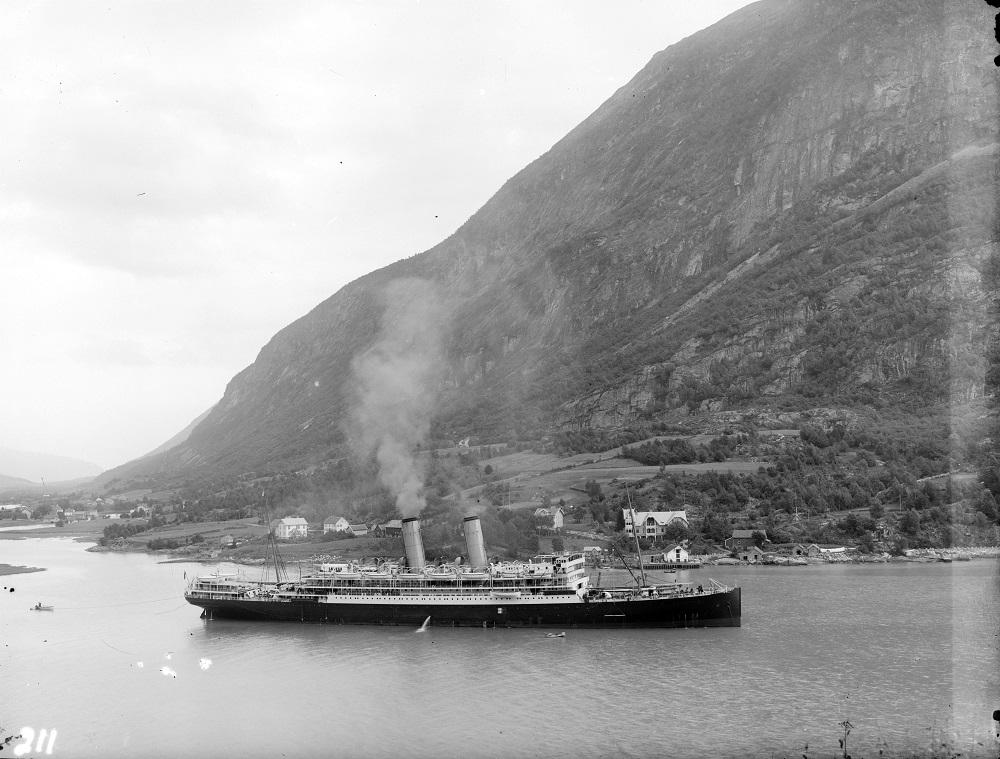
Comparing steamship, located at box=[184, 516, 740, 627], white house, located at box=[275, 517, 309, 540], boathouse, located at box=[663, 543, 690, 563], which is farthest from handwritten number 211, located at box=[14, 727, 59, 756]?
white house, located at box=[275, 517, 309, 540]

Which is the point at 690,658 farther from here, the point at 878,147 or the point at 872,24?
the point at 872,24

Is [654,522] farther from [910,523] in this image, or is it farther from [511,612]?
[511,612]

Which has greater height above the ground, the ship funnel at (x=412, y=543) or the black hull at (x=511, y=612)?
the ship funnel at (x=412, y=543)

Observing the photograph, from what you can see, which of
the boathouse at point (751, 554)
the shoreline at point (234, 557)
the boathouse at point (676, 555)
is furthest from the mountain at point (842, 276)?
the boathouse at point (676, 555)

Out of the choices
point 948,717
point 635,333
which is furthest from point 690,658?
point 635,333

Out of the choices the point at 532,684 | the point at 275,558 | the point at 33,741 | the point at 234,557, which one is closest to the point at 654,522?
the point at 275,558

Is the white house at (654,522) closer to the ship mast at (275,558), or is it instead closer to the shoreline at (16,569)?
the ship mast at (275,558)
